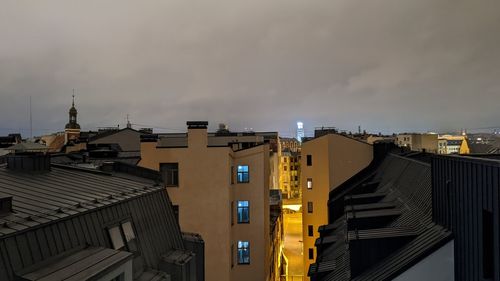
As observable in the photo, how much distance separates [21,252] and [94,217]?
2.45m

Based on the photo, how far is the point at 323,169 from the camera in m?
33.3

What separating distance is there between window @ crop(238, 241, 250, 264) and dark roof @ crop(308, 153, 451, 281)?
6.98 metres

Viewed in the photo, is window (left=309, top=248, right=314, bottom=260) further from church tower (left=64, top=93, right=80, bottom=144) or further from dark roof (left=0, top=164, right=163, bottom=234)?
church tower (left=64, top=93, right=80, bottom=144)

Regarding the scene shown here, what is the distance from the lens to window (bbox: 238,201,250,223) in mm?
26047

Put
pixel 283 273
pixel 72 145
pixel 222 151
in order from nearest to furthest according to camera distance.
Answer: pixel 222 151
pixel 283 273
pixel 72 145

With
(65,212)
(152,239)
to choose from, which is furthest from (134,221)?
(65,212)

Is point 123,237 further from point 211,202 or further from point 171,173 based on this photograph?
point 171,173

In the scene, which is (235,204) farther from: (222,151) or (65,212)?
(65,212)

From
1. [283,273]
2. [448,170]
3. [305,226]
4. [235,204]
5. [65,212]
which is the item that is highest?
[448,170]

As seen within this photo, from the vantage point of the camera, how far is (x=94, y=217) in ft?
31.2

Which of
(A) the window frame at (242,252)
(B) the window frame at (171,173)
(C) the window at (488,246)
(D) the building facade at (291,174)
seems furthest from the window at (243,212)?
(D) the building facade at (291,174)

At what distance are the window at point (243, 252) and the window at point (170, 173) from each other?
6.35m

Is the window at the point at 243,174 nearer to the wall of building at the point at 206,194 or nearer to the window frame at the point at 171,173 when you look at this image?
the wall of building at the point at 206,194

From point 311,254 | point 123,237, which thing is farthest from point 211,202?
point 311,254
